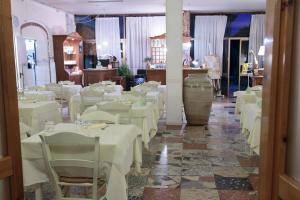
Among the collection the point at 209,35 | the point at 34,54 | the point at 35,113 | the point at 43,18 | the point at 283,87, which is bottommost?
the point at 35,113

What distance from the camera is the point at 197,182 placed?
3697 millimetres

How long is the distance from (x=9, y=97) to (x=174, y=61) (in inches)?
215

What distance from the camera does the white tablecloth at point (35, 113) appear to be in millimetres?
4426

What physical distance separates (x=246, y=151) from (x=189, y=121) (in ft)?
6.57

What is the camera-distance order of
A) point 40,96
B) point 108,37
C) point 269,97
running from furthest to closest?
1. point 108,37
2. point 40,96
3. point 269,97

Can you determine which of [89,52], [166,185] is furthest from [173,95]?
[89,52]

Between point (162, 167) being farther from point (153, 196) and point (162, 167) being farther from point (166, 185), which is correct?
point (153, 196)

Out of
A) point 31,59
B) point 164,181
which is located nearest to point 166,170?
point 164,181

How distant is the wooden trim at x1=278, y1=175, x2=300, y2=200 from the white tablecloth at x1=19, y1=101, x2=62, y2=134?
3.65m

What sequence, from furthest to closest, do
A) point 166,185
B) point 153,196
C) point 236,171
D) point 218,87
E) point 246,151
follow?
point 218,87, point 246,151, point 236,171, point 166,185, point 153,196

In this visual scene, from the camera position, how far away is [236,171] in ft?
13.3

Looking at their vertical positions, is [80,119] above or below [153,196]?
above

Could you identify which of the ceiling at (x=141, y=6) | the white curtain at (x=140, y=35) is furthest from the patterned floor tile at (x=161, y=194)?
the white curtain at (x=140, y=35)

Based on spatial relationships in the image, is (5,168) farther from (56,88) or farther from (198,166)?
(56,88)
